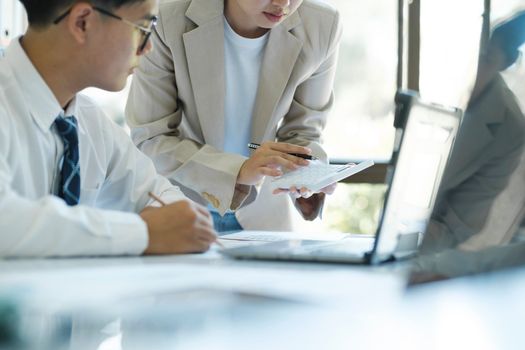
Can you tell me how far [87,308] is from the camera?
0.84 meters

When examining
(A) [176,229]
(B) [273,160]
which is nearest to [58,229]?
(A) [176,229]

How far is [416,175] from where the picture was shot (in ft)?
4.14

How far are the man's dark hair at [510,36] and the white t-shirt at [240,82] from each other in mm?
1161

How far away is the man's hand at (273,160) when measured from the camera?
1.97 metres

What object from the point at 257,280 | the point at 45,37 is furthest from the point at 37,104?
the point at 257,280

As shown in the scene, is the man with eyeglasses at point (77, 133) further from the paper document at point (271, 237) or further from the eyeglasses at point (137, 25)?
the paper document at point (271, 237)

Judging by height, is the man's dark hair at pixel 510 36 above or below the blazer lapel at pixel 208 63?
above

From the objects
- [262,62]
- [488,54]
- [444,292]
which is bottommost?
[262,62]

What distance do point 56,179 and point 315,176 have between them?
0.61 meters

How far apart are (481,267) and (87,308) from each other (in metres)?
0.64

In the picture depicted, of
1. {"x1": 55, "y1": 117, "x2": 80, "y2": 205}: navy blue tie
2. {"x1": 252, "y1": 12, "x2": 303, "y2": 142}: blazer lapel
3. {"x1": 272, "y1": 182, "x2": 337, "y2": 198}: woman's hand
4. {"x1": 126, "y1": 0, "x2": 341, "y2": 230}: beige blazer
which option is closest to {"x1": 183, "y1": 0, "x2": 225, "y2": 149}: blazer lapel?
{"x1": 126, "y1": 0, "x2": 341, "y2": 230}: beige blazer

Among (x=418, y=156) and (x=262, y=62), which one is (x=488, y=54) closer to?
(x=418, y=156)

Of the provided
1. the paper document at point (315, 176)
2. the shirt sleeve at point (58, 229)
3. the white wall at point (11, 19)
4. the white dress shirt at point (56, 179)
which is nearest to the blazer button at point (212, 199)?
the paper document at point (315, 176)

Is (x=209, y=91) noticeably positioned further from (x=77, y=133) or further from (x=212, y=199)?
(x=77, y=133)
